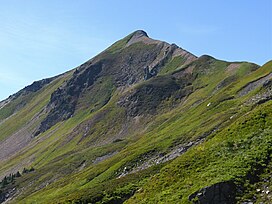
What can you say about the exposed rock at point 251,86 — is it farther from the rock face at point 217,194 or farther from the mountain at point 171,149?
the rock face at point 217,194

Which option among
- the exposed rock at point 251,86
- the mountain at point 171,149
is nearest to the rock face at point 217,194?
the mountain at point 171,149

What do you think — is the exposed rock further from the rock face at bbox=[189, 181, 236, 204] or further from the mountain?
the rock face at bbox=[189, 181, 236, 204]

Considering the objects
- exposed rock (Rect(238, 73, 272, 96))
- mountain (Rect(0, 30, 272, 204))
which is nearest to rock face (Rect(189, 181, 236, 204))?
mountain (Rect(0, 30, 272, 204))

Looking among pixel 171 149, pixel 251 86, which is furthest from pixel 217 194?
pixel 251 86

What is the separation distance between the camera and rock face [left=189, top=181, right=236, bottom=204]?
2755 centimetres

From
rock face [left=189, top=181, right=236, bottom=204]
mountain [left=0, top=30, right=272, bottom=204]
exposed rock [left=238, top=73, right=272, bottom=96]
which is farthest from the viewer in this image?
exposed rock [left=238, top=73, right=272, bottom=96]

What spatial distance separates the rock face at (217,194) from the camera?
27547mm

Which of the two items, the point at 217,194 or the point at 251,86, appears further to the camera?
the point at 251,86

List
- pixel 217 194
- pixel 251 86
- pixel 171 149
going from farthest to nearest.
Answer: pixel 251 86
pixel 171 149
pixel 217 194

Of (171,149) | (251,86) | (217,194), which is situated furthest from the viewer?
(251,86)

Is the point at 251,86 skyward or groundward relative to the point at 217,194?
skyward

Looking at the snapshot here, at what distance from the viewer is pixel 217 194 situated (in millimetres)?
27750

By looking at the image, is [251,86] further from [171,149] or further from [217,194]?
[217,194]

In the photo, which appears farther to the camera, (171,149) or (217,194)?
(171,149)
